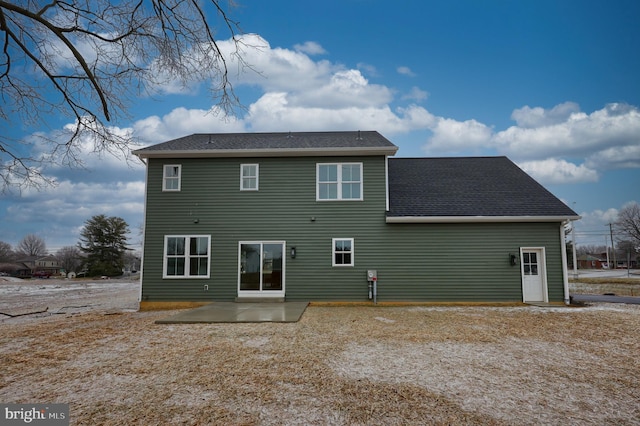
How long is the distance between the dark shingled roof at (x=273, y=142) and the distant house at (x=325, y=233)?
102mm

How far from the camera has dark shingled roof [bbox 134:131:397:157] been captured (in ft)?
38.4

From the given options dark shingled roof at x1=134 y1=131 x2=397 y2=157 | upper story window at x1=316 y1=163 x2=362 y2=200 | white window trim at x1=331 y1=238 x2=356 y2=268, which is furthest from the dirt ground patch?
dark shingled roof at x1=134 y1=131 x2=397 y2=157

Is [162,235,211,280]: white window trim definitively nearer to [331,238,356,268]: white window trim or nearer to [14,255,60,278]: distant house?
[331,238,356,268]: white window trim

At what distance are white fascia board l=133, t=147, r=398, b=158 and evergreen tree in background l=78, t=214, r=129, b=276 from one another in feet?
110

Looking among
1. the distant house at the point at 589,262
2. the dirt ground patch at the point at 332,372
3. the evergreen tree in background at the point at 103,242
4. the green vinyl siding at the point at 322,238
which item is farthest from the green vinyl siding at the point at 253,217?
the distant house at the point at 589,262

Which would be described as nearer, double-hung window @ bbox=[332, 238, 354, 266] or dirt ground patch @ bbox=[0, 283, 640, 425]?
dirt ground patch @ bbox=[0, 283, 640, 425]

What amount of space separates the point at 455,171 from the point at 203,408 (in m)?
13.2

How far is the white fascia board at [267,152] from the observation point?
1154 cm

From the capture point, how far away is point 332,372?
4797 mm

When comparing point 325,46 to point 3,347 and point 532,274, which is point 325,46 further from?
point 3,347

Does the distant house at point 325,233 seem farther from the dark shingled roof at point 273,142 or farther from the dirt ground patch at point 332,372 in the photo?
the dirt ground patch at point 332,372

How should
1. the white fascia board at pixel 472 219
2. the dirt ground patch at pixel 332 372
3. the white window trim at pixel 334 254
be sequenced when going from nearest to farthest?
the dirt ground patch at pixel 332 372 → the white fascia board at pixel 472 219 → the white window trim at pixel 334 254

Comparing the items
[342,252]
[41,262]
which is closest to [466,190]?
[342,252]

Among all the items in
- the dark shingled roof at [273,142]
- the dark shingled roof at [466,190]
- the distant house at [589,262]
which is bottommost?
the distant house at [589,262]
